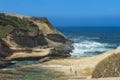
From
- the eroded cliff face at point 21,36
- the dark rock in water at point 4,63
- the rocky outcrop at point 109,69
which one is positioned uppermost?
the eroded cliff face at point 21,36

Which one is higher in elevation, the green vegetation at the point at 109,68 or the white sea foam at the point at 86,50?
the white sea foam at the point at 86,50

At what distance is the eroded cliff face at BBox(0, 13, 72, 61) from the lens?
78.1m

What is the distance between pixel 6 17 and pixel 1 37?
591 inches

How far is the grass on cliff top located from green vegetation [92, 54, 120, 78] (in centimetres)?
5251

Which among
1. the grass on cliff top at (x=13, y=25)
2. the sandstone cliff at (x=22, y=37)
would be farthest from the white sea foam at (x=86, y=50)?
the grass on cliff top at (x=13, y=25)

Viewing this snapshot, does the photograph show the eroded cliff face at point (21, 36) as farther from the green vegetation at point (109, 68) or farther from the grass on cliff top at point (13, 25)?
the green vegetation at point (109, 68)

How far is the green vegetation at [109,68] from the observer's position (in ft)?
101

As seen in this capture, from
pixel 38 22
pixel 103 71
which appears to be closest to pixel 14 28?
pixel 38 22

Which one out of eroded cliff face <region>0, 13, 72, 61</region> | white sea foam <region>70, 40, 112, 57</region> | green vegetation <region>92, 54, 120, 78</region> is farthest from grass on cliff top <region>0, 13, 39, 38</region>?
green vegetation <region>92, 54, 120, 78</region>

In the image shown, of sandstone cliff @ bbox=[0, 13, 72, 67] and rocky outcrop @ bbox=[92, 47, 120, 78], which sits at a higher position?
sandstone cliff @ bbox=[0, 13, 72, 67]

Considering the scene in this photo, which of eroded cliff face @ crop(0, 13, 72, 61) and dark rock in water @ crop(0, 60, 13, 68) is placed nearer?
dark rock in water @ crop(0, 60, 13, 68)

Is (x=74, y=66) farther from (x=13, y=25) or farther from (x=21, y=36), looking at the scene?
(x=13, y=25)

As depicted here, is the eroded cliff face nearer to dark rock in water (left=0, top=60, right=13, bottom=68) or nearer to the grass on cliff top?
the grass on cliff top

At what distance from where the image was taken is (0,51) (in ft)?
241
